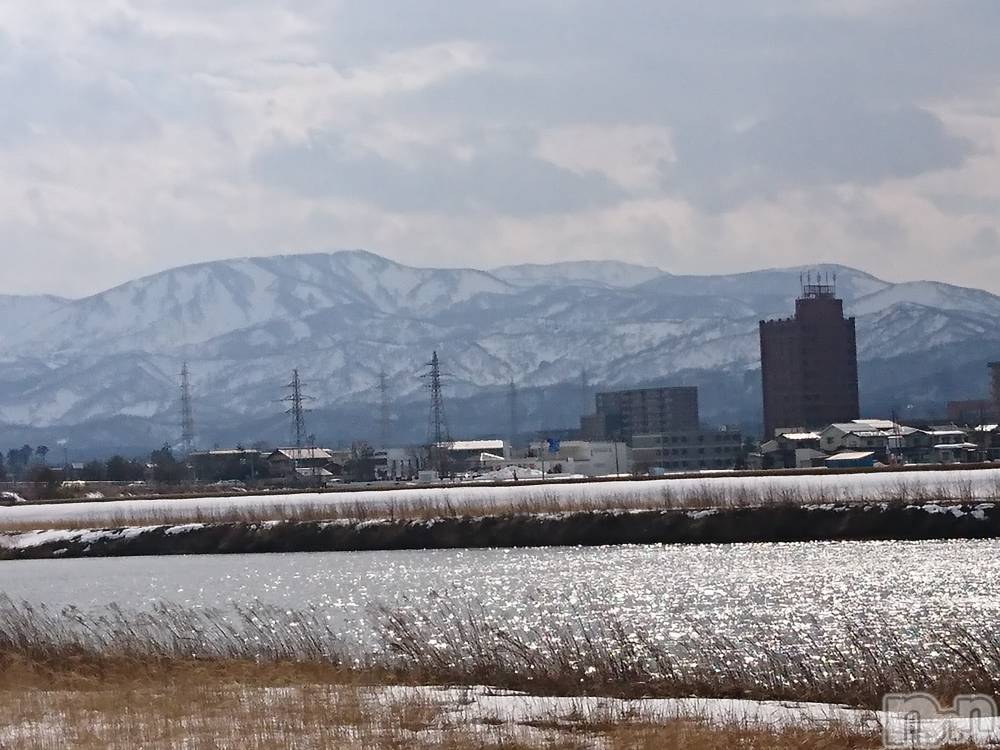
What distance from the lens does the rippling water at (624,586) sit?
35.1 m

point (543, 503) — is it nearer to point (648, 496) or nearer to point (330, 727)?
point (648, 496)

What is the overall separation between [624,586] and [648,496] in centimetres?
3221

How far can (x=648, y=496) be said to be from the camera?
76750 mm

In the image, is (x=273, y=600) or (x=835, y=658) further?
(x=273, y=600)

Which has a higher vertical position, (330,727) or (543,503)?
(543,503)

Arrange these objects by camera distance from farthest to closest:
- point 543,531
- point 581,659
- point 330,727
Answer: point 543,531 < point 581,659 < point 330,727

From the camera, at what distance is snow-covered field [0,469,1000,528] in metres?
67.1

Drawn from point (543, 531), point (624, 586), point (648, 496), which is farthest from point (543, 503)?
point (624, 586)

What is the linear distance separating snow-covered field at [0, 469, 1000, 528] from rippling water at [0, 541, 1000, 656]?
8493 millimetres

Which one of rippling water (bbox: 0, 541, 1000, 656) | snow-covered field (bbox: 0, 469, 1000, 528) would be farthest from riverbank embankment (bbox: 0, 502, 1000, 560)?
rippling water (bbox: 0, 541, 1000, 656)

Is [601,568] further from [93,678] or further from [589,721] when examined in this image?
[589,721]

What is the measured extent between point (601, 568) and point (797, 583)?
10.6 meters

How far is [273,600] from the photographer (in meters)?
47.0

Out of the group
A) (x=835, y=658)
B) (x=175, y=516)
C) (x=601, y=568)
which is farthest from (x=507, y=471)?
(x=835, y=658)
